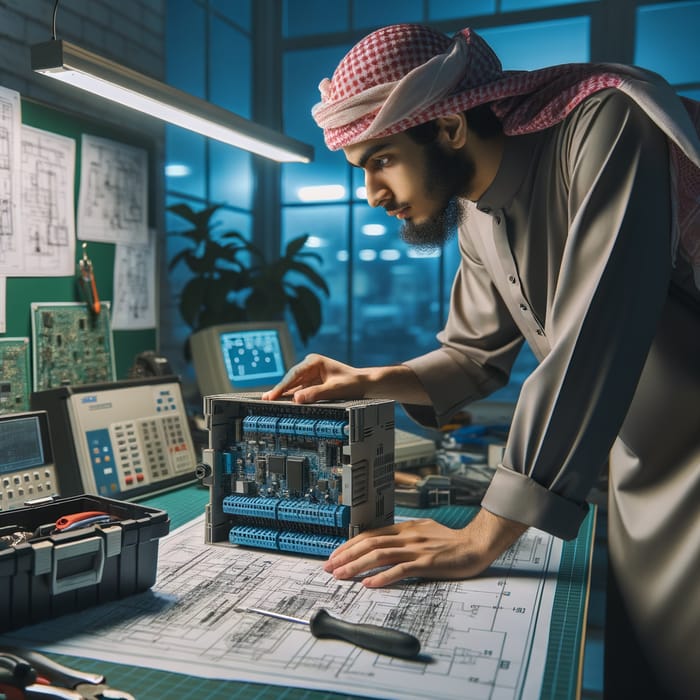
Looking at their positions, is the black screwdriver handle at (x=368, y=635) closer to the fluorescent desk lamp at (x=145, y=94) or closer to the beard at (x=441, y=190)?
the beard at (x=441, y=190)

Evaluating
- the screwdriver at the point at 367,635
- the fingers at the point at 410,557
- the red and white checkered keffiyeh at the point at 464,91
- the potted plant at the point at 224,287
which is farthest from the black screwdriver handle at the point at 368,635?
the potted plant at the point at 224,287

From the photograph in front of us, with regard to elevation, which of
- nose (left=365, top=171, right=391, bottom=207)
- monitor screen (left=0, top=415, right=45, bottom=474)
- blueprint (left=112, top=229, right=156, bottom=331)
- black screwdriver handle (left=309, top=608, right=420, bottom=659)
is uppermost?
nose (left=365, top=171, right=391, bottom=207)

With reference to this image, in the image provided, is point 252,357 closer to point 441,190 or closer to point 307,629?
point 441,190

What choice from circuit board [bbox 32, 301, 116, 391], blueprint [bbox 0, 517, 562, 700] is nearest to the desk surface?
blueprint [bbox 0, 517, 562, 700]

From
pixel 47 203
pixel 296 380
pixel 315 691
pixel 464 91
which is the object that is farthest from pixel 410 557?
pixel 47 203

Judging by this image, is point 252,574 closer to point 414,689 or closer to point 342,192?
point 414,689

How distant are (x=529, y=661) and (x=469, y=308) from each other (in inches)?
32.0

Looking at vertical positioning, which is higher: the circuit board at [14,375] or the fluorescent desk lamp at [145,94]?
the fluorescent desk lamp at [145,94]

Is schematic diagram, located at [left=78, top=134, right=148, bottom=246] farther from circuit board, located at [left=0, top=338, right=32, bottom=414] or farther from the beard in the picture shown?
the beard

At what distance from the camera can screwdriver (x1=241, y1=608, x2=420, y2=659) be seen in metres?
0.82

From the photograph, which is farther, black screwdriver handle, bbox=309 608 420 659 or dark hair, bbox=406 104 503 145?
dark hair, bbox=406 104 503 145

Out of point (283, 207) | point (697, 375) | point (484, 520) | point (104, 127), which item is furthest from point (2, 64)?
point (283, 207)

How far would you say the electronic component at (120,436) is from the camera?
4.83 ft

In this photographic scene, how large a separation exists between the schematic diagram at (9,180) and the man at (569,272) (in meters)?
0.81
